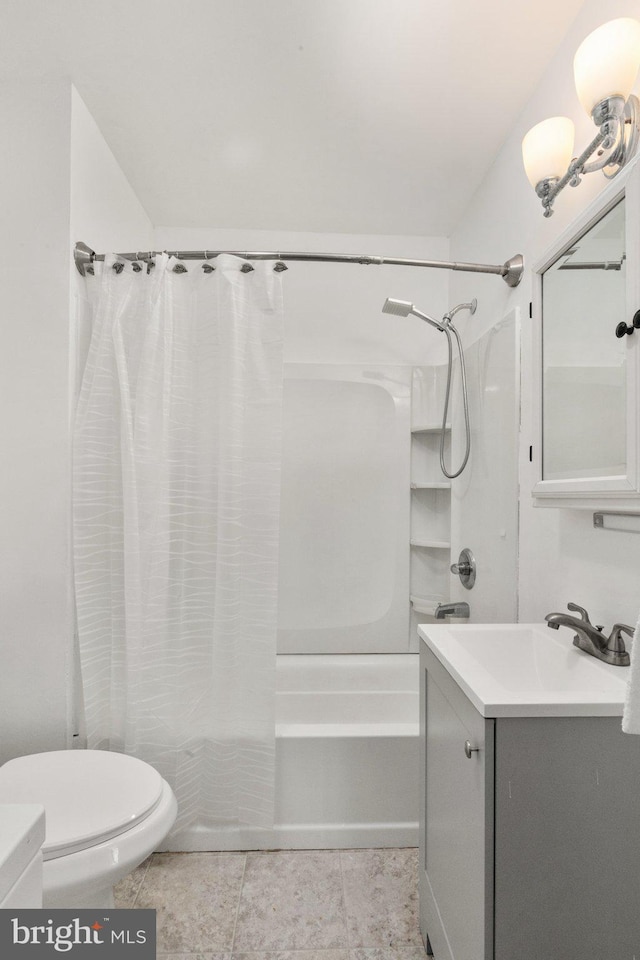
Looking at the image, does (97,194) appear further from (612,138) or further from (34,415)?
(612,138)

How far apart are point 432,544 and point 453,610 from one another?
17.3 inches

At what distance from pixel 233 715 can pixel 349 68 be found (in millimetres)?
2016

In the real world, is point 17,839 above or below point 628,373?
below

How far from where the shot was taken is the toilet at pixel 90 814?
43.4 inches

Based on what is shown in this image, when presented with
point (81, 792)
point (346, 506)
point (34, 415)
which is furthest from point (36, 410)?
point (346, 506)

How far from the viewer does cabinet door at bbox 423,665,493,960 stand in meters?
0.91

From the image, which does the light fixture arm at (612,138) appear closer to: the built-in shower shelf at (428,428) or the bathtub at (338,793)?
the built-in shower shelf at (428,428)

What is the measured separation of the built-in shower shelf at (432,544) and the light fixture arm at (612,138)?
1594 mm

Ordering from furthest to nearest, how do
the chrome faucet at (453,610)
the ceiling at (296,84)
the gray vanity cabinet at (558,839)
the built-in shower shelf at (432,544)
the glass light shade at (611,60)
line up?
the built-in shower shelf at (432,544)
the chrome faucet at (453,610)
the ceiling at (296,84)
the glass light shade at (611,60)
the gray vanity cabinet at (558,839)

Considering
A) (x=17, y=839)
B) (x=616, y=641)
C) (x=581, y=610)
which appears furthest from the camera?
(x=581, y=610)

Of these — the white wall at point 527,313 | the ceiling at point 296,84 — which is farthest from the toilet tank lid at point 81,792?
the ceiling at point 296,84

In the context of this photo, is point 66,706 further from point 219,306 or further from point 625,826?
point 625,826

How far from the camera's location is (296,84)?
1.64m
